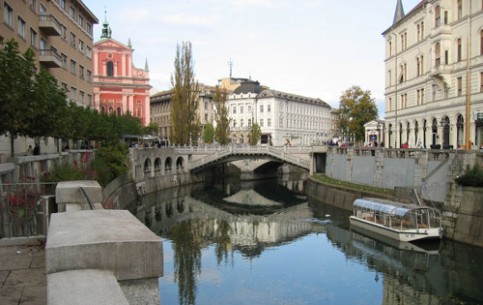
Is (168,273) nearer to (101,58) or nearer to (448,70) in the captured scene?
(448,70)

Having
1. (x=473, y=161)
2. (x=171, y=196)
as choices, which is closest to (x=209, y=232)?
(x=473, y=161)

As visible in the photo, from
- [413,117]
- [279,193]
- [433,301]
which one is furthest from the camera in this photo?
[279,193]

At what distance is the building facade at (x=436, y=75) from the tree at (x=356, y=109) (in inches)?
436

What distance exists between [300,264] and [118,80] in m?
72.3

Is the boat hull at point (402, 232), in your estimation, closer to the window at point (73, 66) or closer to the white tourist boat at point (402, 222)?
the white tourist boat at point (402, 222)

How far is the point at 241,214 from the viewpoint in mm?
51188

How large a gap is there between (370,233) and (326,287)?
42.1 ft

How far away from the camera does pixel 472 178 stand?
31438 mm

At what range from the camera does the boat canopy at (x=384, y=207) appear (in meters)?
33.2

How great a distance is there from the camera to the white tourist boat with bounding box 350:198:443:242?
31639mm

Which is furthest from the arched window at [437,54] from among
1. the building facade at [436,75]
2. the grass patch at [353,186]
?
the grass patch at [353,186]

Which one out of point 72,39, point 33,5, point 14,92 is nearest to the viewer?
point 14,92

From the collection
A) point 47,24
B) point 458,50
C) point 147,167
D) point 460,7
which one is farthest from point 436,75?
point 147,167

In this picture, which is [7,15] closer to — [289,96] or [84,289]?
[84,289]
